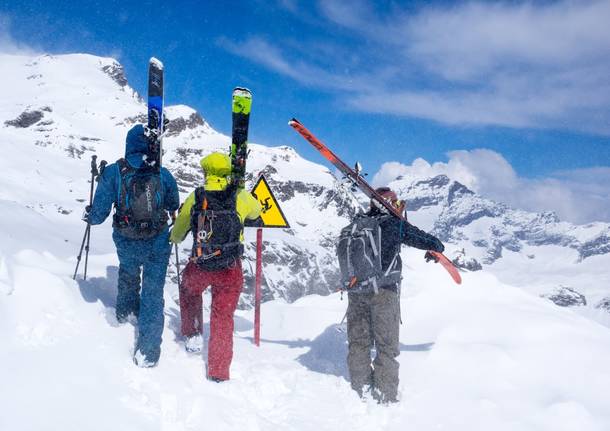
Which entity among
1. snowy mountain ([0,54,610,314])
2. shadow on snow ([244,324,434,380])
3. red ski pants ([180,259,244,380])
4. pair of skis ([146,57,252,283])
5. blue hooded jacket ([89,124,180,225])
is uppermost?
snowy mountain ([0,54,610,314])

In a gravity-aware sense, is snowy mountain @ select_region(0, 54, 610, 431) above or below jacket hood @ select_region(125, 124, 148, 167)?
below

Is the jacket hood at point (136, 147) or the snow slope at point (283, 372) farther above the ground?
the jacket hood at point (136, 147)

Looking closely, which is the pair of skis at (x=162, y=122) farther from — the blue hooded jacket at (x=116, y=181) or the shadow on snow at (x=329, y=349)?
the shadow on snow at (x=329, y=349)

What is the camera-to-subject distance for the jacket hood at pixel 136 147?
584 centimetres

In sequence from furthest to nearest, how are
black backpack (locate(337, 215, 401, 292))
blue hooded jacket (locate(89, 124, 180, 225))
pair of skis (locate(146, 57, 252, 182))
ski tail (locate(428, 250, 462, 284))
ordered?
1. ski tail (locate(428, 250, 462, 284))
2. black backpack (locate(337, 215, 401, 292))
3. pair of skis (locate(146, 57, 252, 182))
4. blue hooded jacket (locate(89, 124, 180, 225))

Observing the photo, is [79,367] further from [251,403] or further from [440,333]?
[440,333]

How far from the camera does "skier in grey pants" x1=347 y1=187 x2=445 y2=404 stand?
6.12 meters

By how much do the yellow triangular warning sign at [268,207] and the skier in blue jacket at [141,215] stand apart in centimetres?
211

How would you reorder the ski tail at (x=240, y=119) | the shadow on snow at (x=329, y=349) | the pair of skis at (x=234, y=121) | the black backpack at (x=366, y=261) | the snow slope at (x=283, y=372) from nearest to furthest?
the snow slope at (x=283, y=372) < the pair of skis at (x=234, y=121) < the black backpack at (x=366, y=261) < the shadow on snow at (x=329, y=349) < the ski tail at (x=240, y=119)

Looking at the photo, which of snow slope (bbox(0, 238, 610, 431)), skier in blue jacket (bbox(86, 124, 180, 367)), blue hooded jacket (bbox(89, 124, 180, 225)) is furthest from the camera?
blue hooded jacket (bbox(89, 124, 180, 225))

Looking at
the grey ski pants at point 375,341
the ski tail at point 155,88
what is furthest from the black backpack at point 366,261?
the ski tail at point 155,88

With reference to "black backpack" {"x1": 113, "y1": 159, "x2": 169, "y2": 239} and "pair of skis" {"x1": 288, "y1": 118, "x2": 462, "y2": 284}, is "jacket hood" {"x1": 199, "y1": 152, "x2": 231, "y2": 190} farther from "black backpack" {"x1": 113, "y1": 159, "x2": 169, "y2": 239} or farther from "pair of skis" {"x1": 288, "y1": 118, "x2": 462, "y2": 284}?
"pair of skis" {"x1": 288, "y1": 118, "x2": 462, "y2": 284}

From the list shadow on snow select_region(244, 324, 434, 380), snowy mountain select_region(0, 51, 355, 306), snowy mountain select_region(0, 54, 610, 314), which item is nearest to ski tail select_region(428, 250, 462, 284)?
shadow on snow select_region(244, 324, 434, 380)

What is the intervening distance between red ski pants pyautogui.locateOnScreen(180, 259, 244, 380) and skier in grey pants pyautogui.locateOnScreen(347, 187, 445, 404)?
164cm
